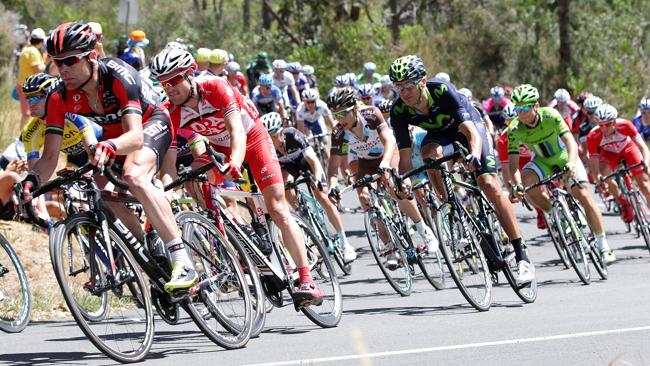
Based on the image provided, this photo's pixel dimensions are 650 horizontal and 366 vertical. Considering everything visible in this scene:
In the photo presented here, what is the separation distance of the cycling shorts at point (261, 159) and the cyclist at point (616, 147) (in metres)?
7.94

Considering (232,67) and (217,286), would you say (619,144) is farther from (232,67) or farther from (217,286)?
(217,286)

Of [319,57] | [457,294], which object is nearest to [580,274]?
[457,294]

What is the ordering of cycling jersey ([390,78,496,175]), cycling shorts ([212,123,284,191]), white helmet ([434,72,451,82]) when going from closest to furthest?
cycling shorts ([212,123,284,191]), cycling jersey ([390,78,496,175]), white helmet ([434,72,451,82])

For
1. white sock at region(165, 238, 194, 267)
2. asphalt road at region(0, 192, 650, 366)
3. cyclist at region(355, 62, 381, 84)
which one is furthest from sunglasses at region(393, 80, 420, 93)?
cyclist at region(355, 62, 381, 84)

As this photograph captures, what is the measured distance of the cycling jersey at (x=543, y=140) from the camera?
13.6 meters

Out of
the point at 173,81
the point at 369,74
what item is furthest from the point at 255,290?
the point at 369,74

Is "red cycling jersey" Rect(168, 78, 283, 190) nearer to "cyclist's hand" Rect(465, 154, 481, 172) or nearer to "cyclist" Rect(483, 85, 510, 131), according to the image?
"cyclist's hand" Rect(465, 154, 481, 172)

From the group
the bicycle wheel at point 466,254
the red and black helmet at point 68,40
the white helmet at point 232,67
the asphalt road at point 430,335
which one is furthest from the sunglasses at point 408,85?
the white helmet at point 232,67

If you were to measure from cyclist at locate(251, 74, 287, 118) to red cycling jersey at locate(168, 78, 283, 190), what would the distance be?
43.4 ft

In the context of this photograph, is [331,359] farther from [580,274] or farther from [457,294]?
[580,274]

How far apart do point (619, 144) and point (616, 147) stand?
6cm

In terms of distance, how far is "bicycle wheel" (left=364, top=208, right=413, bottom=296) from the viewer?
12047 millimetres

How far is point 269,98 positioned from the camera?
74.9 ft

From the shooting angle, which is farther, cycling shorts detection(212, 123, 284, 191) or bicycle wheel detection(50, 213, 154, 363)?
cycling shorts detection(212, 123, 284, 191)
